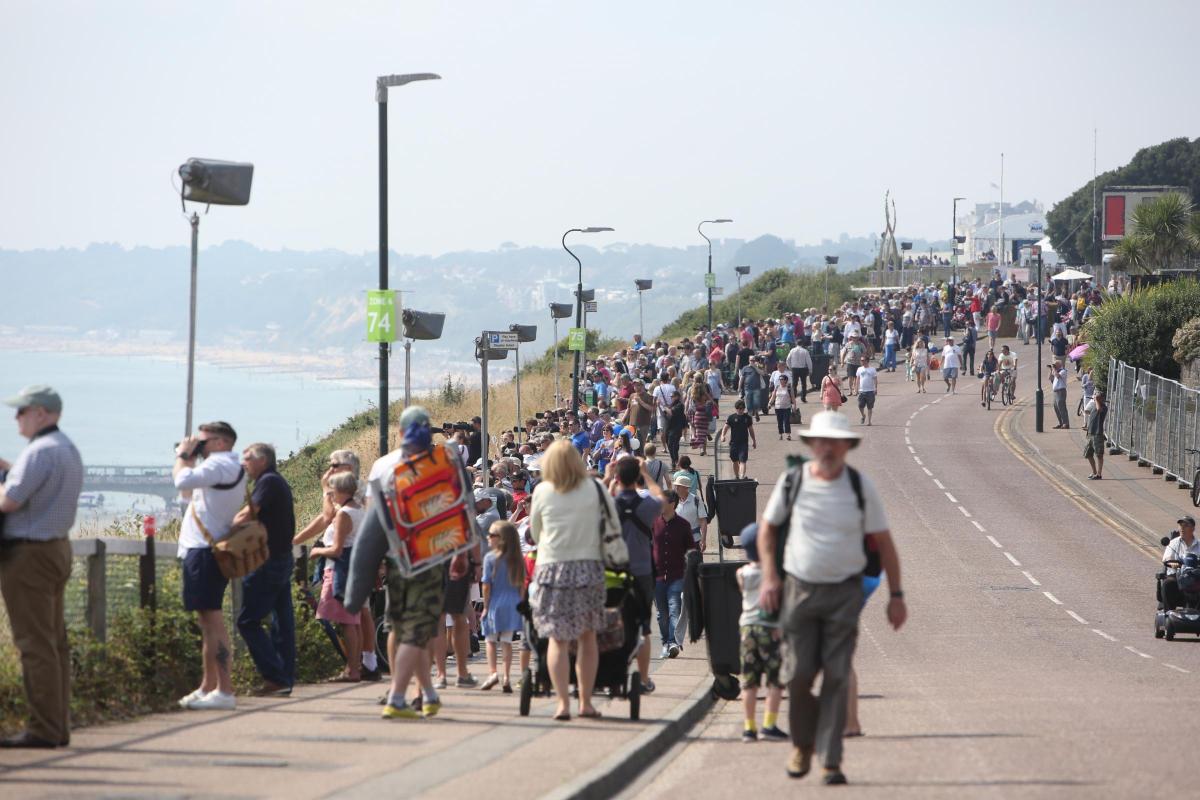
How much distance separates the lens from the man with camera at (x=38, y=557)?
8672 mm

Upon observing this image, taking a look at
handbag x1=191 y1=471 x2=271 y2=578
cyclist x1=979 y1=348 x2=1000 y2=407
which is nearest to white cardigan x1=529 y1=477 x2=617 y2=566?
handbag x1=191 y1=471 x2=271 y2=578

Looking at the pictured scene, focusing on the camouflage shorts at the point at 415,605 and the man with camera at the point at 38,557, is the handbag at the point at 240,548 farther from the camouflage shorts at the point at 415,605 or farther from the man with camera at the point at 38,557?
the man with camera at the point at 38,557

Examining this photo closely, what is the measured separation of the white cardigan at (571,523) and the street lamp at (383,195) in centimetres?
984

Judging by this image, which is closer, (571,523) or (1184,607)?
(571,523)

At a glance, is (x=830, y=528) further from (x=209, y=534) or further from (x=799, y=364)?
(x=799, y=364)

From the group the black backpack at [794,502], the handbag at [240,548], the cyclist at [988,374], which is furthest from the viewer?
the cyclist at [988,374]

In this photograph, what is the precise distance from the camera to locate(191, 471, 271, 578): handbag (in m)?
10.5

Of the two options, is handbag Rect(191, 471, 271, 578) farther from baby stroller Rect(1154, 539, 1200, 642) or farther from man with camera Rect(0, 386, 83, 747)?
baby stroller Rect(1154, 539, 1200, 642)

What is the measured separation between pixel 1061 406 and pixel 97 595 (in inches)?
1495

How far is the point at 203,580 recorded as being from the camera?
1053cm

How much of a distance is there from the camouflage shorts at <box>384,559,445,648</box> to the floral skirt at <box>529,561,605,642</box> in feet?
2.09

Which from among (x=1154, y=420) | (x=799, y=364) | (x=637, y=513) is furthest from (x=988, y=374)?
(x=637, y=513)

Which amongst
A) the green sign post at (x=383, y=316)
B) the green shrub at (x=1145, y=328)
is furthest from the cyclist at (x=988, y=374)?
the green sign post at (x=383, y=316)

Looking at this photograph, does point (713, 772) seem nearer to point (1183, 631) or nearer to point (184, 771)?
point (184, 771)
